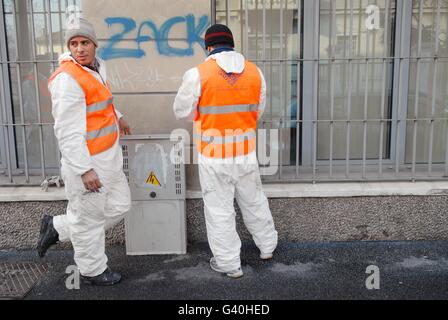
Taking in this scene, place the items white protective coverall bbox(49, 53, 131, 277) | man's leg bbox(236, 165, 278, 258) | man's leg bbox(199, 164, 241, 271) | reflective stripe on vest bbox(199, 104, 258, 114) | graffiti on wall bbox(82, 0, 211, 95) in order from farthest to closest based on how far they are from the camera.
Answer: graffiti on wall bbox(82, 0, 211, 95) < man's leg bbox(236, 165, 278, 258) < man's leg bbox(199, 164, 241, 271) < reflective stripe on vest bbox(199, 104, 258, 114) < white protective coverall bbox(49, 53, 131, 277)

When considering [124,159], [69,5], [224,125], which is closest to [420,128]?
[224,125]

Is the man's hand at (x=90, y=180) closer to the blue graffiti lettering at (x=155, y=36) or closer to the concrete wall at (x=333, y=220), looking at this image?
the concrete wall at (x=333, y=220)

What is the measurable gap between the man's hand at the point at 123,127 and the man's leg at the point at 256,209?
1.07m

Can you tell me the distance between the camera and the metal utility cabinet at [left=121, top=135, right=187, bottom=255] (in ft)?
14.1

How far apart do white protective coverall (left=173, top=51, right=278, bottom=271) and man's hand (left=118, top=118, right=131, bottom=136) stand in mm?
543

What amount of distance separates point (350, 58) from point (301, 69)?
52cm

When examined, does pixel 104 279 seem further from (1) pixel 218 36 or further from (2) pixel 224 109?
(1) pixel 218 36

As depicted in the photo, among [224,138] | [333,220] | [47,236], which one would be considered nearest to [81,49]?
[224,138]

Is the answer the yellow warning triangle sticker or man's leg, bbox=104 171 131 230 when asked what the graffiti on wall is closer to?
the yellow warning triangle sticker

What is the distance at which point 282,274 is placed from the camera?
4.06 metres

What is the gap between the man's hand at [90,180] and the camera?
3.55m

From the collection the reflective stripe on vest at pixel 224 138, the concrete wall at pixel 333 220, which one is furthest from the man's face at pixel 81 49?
the concrete wall at pixel 333 220

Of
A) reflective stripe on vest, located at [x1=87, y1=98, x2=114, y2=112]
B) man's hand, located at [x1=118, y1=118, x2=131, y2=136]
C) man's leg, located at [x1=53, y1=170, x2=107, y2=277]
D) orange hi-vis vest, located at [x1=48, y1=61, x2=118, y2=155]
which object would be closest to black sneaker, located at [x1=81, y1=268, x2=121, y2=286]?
man's leg, located at [x1=53, y1=170, x2=107, y2=277]

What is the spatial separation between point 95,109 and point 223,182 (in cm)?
113
